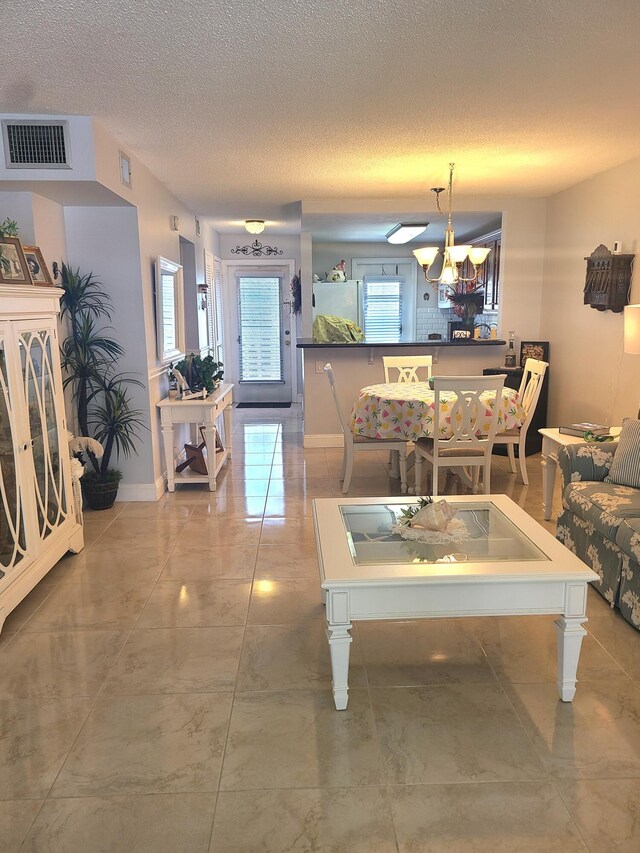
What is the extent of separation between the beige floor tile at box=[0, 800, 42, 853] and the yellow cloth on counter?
17.8 ft

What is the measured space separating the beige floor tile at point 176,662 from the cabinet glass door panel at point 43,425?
921mm

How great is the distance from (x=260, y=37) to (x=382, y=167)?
2318 millimetres

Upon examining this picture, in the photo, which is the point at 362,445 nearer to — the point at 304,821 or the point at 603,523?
the point at 603,523

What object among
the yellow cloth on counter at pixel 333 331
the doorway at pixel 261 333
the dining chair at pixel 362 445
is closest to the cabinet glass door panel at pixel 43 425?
the dining chair at pixel 362 445

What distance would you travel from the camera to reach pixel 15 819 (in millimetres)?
1728

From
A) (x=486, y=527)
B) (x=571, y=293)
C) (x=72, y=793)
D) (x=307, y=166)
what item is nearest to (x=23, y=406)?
(x=72, y=793)

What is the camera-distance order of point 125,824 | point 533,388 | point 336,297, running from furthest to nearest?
point 336,297
point 533,388
point 125,824

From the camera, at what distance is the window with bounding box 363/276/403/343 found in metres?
9.16

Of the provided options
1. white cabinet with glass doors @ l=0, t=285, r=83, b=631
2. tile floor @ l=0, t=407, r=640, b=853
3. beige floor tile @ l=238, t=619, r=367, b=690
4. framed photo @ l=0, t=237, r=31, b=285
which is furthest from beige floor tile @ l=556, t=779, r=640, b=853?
framed photo @ l=0, t=237, r=31, b=285

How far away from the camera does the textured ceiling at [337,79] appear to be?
2170 mm

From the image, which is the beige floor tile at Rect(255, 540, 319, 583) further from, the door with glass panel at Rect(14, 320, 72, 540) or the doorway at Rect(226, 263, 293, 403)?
the doorway at Rect(226, 263, 293, 403)

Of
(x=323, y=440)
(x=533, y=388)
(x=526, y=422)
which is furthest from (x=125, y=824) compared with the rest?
(x=323, y=440)

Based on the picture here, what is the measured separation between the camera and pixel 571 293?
537cm

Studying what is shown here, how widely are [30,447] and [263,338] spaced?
20.5 ft
